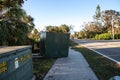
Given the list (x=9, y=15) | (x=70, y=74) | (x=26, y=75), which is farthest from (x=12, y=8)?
(x=26, y=75)

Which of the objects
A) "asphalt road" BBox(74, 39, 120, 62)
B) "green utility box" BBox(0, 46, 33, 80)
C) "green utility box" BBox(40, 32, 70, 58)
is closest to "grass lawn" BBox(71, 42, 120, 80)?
"asphalt road" BBox(74, 39, 120, 62)

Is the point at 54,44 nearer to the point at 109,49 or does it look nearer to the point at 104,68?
the point at 104,68

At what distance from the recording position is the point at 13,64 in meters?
5.89

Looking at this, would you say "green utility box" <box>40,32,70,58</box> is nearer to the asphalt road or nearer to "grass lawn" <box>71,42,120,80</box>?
"grass lawn" <box>71,42,120,80</box>

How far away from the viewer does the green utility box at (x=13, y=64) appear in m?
5.19

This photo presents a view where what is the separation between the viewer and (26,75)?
7570 mm

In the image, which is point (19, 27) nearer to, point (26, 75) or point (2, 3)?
point (2, 3)

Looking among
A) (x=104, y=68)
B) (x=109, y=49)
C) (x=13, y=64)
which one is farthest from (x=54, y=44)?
(x=13, y=64)

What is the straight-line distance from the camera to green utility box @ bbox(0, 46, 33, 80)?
17.0 feet

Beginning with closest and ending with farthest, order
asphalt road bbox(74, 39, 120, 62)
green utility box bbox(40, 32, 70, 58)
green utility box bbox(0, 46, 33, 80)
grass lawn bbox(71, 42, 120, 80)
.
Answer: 1. green utility box bbox(0, 46, 33, 80)
2. grass lawn bbox(71, 42, 120, 80)
3. green utility box bbox(40, 32, 70, 58)
4. asphalt road bbox(74, 39, 120, 62)

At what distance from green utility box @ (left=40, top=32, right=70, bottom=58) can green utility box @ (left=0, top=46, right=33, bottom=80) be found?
9.80 meters

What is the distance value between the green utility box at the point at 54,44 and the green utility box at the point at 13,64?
32.2 feet

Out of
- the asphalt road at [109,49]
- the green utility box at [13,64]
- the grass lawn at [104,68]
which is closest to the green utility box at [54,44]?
the grass lawn at [104,68]

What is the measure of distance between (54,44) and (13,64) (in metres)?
11.8
